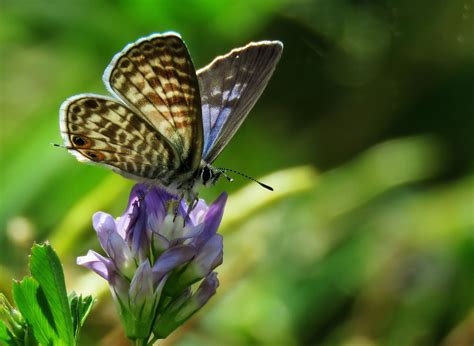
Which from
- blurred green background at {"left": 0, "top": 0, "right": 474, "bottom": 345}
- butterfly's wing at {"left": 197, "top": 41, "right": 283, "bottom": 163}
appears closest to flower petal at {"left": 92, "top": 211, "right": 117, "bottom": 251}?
butterfly's wing at {"left": 197, "top": 41, "right": 283, "bottom": 163}

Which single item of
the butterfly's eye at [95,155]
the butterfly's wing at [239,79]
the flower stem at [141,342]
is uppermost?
the butterfly's wing at [239,79]

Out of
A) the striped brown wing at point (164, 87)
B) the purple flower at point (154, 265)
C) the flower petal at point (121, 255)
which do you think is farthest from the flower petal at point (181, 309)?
the striped brown wing at point (164, 87)

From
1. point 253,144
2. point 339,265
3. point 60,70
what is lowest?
point 339,265

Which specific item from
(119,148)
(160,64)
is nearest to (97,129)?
(119,148)

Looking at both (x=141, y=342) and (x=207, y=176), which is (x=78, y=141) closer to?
(x=207, y=176)

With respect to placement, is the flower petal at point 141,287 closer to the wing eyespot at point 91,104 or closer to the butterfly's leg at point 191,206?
the butterfly's leg at point 191,206

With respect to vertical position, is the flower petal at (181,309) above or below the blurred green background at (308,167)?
above

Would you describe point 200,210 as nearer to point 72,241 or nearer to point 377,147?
point 72,241
